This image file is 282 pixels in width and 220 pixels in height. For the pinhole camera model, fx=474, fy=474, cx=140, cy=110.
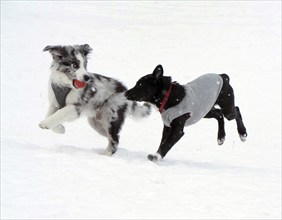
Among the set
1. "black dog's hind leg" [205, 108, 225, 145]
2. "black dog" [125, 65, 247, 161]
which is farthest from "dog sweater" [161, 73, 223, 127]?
"black dog's hind leg" [205, 108, 225, 145]

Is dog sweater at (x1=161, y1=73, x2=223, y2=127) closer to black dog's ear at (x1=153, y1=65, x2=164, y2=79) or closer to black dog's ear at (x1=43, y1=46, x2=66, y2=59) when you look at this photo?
black dog's ear at (x1=153, y1=65, x2=164, y2=79)

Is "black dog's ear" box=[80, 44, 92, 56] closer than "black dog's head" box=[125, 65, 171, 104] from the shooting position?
No

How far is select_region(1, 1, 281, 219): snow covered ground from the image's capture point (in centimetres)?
442

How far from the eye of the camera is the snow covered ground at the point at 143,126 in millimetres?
4422

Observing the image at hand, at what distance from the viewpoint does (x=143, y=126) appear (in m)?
10.1

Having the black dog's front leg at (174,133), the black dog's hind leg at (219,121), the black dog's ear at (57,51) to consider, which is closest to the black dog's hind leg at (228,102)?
the black dog's hind leg at (219,121)

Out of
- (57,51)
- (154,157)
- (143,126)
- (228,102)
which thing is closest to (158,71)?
(154,157)

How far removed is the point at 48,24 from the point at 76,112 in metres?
14.7

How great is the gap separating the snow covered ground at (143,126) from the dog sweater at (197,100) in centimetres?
65

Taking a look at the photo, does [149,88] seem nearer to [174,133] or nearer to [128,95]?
[128,95]

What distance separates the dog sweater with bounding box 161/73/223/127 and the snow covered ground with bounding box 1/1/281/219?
2.12 feet

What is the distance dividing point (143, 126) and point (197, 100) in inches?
137

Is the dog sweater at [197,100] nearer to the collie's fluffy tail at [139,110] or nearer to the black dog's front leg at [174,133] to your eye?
the black dog's front leg at [174,133]

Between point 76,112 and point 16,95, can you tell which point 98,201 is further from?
point 16,95
